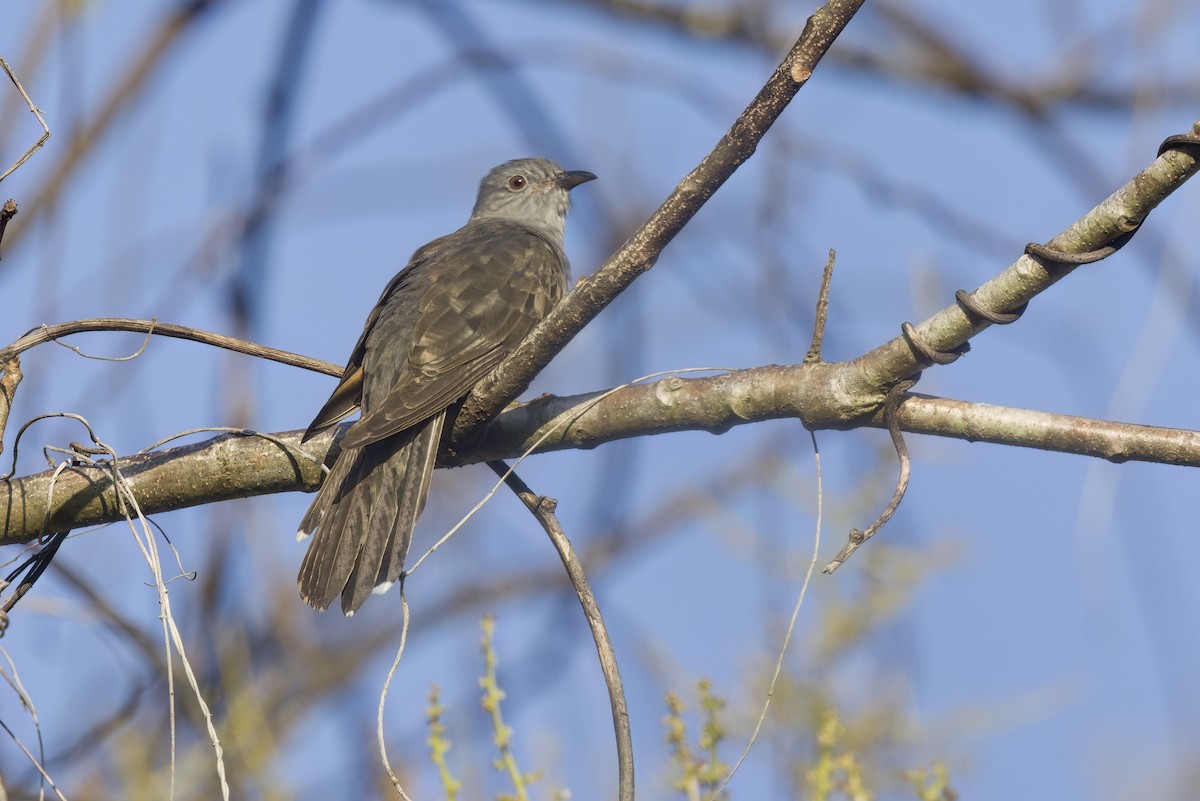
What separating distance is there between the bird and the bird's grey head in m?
1.53

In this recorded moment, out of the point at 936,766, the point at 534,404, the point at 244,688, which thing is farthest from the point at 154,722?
the point at 936,766

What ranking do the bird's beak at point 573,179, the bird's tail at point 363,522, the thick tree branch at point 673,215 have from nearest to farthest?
the thick tree branch at point 673,215, the bird's tail at point 363,522, the bird's beak at point 573,179

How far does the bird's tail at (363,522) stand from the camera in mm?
3750

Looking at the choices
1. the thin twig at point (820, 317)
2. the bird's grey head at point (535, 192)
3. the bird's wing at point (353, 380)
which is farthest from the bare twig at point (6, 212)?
the bird's grey head at point (535, 192)

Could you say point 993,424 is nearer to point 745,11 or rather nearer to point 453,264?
point 453,264

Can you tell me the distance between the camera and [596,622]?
109 inches

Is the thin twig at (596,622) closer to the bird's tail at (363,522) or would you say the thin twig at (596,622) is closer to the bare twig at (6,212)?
the bird's tail at (363,522)

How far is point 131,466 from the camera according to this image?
344cm

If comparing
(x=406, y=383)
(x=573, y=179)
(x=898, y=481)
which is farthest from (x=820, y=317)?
(x=573, y=179)

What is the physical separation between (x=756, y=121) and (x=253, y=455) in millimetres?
1783

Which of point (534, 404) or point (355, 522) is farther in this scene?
point (355, 522)

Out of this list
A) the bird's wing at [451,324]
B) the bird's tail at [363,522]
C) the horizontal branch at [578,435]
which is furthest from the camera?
the bird's wing at [451,324]

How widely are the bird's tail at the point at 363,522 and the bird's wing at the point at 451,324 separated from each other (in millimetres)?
118

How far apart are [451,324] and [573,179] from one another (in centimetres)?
321
